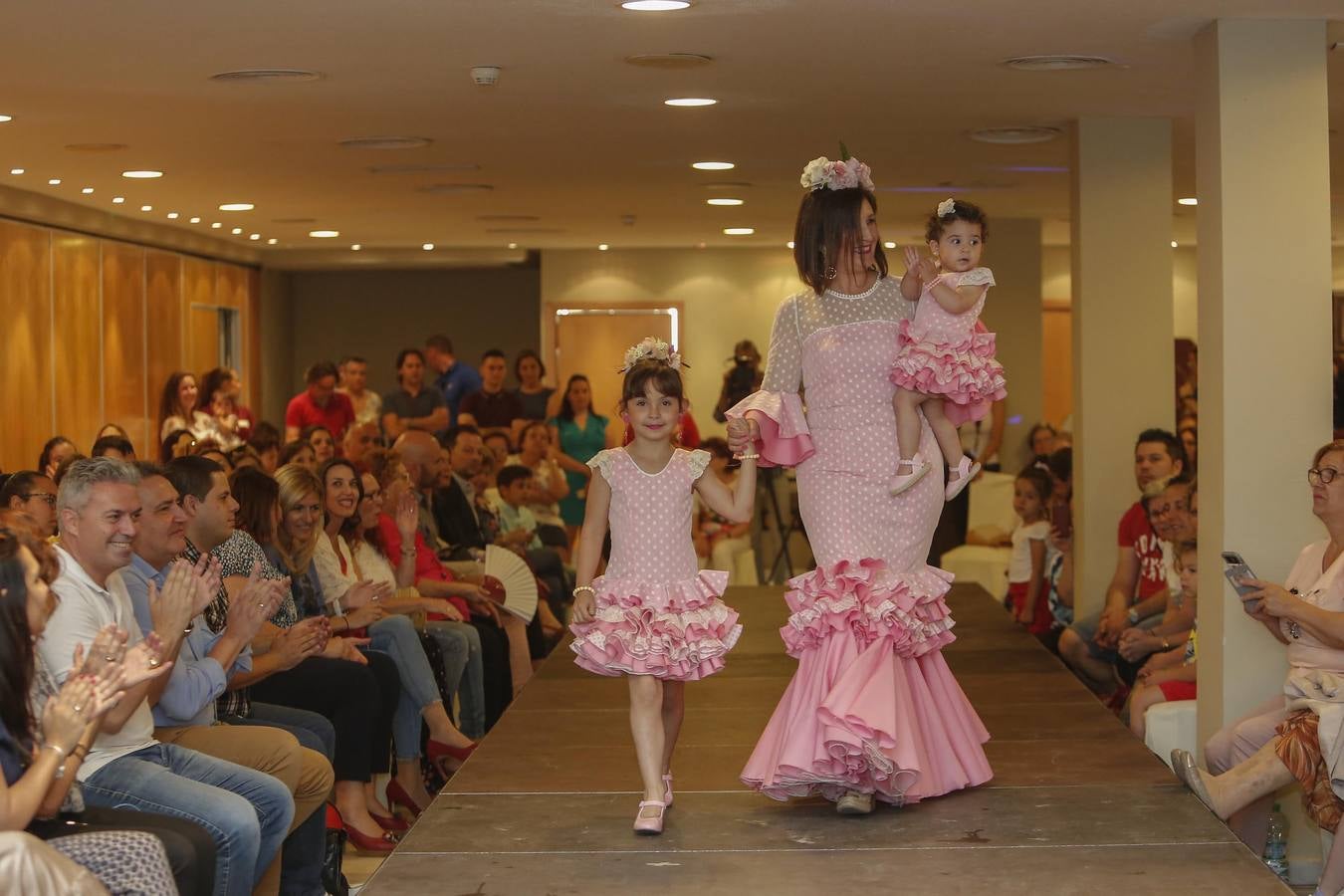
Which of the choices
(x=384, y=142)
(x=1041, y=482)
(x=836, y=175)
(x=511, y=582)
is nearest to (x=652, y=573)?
(x=836, y=175)

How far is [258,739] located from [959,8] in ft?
9.23

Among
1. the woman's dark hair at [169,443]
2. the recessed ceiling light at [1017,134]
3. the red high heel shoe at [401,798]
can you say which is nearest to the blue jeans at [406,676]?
the red high heel shoe at [401,798]

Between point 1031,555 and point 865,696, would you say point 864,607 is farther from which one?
point 1031,555

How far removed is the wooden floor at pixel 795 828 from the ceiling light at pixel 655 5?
86.0 inches

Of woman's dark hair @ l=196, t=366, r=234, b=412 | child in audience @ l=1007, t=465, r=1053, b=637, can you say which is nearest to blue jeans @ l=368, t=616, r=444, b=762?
child in audience @ l=1007, t=465, r=1053, b=637

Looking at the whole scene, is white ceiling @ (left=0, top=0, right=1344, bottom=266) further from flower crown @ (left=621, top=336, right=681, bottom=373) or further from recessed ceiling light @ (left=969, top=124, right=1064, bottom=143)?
flower crown @ (left=621, top=336, right=681, bottom=373)

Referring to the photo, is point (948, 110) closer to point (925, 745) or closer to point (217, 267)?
point (925, 745)

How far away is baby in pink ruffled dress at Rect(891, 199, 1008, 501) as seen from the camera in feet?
14.9

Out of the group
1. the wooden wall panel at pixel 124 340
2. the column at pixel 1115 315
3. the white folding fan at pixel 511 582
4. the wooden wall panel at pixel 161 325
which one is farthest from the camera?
the wooden wall panel at pixel 161 325

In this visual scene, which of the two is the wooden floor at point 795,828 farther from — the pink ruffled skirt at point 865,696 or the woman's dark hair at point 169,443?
the woman's dark hair at point 169,443

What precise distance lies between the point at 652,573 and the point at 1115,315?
3.80 m

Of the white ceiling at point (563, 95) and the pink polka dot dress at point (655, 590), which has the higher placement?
the white ceiling at point (563, 95)

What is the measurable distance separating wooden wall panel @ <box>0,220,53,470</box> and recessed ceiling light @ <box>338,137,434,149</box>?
3.29 meters

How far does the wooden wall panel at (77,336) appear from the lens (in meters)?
11.3
